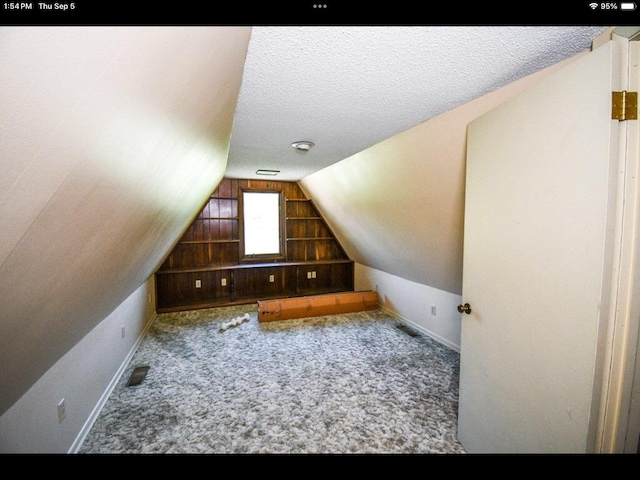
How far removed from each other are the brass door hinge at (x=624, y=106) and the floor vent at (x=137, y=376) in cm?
344

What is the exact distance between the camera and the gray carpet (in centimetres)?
168

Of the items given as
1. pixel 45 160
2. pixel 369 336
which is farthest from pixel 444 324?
pixel 45 160

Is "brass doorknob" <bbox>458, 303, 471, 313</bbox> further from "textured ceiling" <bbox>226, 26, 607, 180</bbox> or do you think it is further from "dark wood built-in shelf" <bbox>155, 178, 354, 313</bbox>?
"dark wood built-in shelf" <bbox>155, 178, 354, 313</bbox>

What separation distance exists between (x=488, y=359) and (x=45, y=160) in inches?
74.0

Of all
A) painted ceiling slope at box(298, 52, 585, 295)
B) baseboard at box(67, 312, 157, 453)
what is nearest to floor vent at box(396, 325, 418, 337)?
painted ceiling slope at box(298, 52, 585, 295)

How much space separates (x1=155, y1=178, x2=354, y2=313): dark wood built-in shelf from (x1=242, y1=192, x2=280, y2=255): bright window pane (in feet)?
0.47

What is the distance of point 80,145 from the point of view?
575 mm

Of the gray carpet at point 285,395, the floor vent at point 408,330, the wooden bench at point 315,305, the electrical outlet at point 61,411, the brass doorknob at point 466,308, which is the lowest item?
the gray carpet at point 285,395

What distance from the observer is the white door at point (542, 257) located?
0.93m

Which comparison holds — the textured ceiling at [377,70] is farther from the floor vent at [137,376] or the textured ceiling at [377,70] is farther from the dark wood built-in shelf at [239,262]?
the dark wood built-in shelf at [239,262]

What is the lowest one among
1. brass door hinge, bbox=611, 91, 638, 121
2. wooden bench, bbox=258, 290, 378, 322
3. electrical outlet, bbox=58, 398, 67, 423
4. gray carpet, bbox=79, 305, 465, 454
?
gray carpet, bbox=79, 305, 465, 454

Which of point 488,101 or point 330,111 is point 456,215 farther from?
point 330,111

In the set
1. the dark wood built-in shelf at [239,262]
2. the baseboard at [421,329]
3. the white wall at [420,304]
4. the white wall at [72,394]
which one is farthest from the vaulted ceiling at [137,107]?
the dark wood built-in shelf at [239,262]
